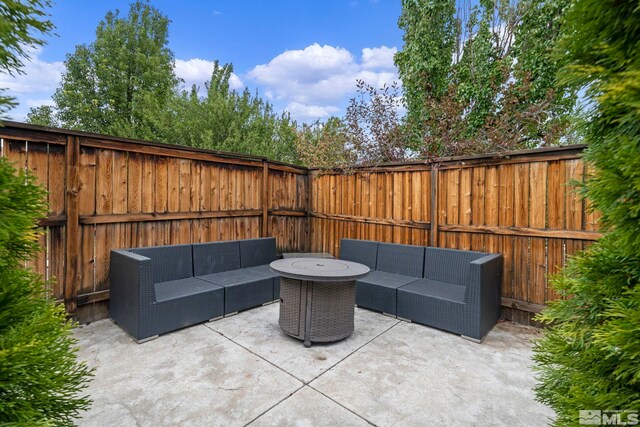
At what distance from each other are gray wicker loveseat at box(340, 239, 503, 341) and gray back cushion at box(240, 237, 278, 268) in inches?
55.5

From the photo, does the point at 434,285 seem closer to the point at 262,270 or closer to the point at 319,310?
the point at 319,310

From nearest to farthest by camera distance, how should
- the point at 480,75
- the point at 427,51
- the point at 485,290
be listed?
the point at 485,290, the point at 480,75, the point at 427,51

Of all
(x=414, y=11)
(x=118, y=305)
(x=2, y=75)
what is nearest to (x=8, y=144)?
(x=118, y=305)

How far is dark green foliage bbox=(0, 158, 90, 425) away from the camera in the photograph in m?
0.93

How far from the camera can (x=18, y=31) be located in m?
1.02

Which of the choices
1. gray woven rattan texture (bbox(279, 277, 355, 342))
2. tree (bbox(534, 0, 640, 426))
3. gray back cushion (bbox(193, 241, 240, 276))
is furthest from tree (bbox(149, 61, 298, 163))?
tree (bbox(534, 0, 640, 426))

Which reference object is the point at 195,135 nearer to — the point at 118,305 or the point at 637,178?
the point at 118,305

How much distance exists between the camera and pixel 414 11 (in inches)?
344

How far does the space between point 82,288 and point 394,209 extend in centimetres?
454

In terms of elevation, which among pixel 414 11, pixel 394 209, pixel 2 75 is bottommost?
pixel 394 209

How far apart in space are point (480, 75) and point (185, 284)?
28.1 ft

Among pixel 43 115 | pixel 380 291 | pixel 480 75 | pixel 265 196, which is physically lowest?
pixel 380 291

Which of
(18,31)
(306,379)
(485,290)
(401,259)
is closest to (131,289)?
(306,379)

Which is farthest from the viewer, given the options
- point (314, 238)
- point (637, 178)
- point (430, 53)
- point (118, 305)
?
point (430, 53)
